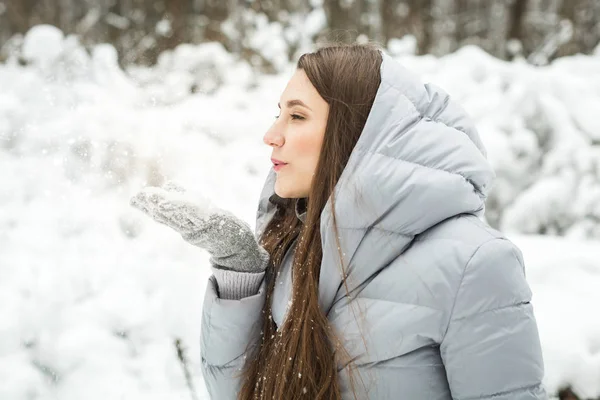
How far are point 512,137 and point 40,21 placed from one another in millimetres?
6750

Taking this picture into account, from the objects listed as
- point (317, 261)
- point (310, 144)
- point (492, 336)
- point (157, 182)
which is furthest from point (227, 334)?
point (157, 182)

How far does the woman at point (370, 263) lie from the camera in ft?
4.31

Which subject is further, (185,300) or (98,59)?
(98,59)

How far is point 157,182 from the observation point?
3.83 m

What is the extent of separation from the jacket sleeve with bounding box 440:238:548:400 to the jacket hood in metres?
0.17

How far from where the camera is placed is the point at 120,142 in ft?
12.9

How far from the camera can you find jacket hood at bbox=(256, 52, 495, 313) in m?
1.39

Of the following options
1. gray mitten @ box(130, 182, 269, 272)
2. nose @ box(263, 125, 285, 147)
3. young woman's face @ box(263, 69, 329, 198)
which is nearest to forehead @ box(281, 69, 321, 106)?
young woman's face @ box(263, 69, 329, 198)

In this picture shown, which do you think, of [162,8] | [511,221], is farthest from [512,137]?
[162,8]

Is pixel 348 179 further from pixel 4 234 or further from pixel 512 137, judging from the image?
pixel 512 137

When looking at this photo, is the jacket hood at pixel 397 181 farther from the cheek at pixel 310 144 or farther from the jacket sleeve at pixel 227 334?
the jacket sleeve at pixel 227 334

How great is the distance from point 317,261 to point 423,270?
Answer: 31 centimetres

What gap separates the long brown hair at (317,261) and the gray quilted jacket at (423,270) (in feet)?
0.15

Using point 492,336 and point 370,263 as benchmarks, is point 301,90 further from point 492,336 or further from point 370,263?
point 492,336
